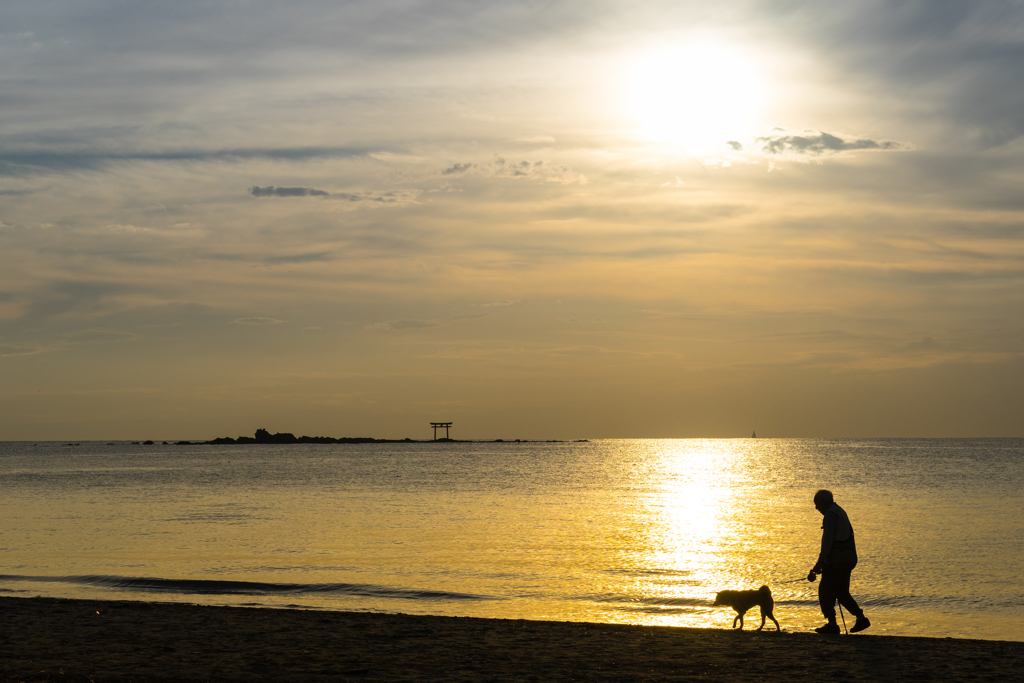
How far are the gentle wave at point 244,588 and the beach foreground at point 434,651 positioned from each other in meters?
4.72

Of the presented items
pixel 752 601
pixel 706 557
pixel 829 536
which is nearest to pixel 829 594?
pixel 829 536

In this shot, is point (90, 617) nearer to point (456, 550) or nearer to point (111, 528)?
point (456, 550)

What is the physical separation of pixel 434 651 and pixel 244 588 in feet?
34.0

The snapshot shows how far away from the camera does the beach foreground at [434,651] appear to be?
10.2 m

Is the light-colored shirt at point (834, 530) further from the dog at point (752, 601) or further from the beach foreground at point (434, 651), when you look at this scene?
the dog at point (752, 601)

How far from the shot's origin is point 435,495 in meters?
53.2

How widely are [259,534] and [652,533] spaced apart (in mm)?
15392

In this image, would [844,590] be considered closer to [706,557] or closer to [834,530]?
[834,530]

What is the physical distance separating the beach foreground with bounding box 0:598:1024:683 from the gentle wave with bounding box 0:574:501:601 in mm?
4723

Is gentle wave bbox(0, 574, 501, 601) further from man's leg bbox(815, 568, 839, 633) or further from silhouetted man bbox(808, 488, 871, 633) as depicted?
silhouetted man bbox(808, 488, 871, 633)

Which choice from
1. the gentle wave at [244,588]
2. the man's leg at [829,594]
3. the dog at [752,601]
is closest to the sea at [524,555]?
the gentle wave at [244,588]

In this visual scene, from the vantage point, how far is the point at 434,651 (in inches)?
463

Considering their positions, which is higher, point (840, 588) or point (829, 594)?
point (840, 588)

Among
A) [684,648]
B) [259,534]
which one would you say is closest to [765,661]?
[684,648]
